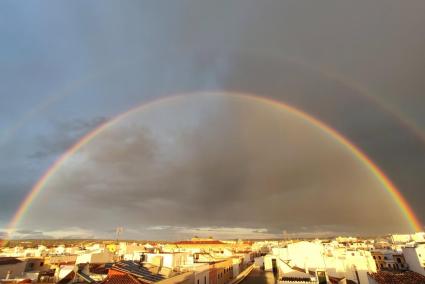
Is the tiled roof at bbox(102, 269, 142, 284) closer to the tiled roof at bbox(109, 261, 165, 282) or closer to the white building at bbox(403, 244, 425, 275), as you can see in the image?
the tiled roof at bbox(109, 261, 165, 282)

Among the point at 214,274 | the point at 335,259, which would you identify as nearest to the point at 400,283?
the point at 335,259

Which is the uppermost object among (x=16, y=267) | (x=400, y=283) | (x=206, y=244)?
(x=206, y=244)

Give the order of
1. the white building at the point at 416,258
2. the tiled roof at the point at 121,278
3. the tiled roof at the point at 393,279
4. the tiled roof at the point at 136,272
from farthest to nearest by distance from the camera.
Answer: the white building at the point at 416,258, the tiled roof at the point at 393,279, the tiled roof at the point at 136,272, the tiled roof at the point at 121,278

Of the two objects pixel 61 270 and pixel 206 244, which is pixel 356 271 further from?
pixel 206 244

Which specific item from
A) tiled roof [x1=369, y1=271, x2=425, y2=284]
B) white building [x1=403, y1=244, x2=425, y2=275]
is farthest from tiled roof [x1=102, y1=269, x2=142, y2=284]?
white building [x1=403, y1=244, x2=425, y2=275]

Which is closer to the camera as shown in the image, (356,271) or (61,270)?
(61,270)

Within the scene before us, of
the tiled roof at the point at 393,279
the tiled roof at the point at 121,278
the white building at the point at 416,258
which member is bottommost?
the tiled roof at the point at 393,279

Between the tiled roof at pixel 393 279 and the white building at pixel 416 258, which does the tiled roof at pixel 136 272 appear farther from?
the white building at pixel 416 258

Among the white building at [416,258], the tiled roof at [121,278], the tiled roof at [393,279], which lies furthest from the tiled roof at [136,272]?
the white building at [416,258]

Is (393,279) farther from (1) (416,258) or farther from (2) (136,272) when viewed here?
Answer: (2) (136,272)

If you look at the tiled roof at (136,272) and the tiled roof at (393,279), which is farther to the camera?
the tiled roof at (393,279)

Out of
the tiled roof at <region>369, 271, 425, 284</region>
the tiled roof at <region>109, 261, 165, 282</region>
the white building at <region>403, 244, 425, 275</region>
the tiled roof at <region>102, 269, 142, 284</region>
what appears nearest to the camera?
the tiled roof at <region>102, 269, 142, 284</region>
